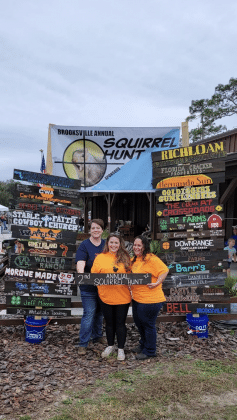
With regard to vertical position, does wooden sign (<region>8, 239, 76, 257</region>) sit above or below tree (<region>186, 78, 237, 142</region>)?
below

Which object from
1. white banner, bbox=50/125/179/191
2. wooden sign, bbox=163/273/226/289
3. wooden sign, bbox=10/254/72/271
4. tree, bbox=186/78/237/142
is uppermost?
tree, bbox=186/78/237/142

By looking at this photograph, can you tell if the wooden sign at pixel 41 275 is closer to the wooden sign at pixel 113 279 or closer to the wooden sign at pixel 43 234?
the wooden sign at pixel 43 234

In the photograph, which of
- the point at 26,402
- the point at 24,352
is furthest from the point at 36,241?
the point at 26,402

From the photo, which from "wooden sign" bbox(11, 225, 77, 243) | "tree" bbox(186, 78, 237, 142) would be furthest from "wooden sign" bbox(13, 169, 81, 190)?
"tree" bbox(186, 78, 237, 142)

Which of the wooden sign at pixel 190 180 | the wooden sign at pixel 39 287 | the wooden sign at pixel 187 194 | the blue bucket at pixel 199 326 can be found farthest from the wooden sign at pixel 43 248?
the blue bucket at pixel 199 326

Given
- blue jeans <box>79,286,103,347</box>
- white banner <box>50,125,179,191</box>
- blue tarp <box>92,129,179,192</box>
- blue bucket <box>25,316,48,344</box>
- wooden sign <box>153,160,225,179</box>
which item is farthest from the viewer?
blue tarp <box>92,129,179,192</box>

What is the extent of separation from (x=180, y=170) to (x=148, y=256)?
5.50ft

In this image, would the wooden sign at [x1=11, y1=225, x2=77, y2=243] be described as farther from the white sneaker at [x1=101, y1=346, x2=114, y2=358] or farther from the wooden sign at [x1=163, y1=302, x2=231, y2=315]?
the wooden sign at [x1=163, y1=302, x2=231, y2=315]

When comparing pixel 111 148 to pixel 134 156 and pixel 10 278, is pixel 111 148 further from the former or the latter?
pixel 10 278

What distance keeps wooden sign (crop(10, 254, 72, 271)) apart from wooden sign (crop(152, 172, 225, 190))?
200 centimetres

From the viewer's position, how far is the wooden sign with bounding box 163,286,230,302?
522 centimetres

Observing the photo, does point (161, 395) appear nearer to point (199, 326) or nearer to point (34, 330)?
point (199, 326)

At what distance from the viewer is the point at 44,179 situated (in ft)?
17.4

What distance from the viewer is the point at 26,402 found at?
3.29 meters
